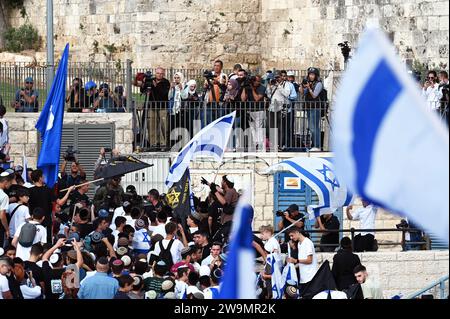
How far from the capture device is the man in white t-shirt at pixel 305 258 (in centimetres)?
1389

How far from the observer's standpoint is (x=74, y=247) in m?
12.6

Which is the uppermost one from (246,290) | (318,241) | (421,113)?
(421,113)

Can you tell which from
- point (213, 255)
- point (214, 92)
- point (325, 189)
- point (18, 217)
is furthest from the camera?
point (214, 92)

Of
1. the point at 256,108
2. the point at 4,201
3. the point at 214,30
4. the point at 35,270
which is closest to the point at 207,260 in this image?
the point at 35,270

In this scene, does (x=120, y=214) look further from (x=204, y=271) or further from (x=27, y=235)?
(x=204, y=271)

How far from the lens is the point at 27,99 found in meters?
20.9

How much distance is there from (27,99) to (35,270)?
9415mm

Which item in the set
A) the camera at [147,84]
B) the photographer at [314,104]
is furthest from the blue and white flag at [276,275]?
the camera at [147,84]

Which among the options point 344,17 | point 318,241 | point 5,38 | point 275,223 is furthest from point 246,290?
point 5,38

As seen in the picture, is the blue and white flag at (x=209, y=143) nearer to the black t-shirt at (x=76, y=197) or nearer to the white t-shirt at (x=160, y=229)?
the black t-shirt at (x=76, y=197)

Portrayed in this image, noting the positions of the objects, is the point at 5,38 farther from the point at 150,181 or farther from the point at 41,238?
the point at 41,238

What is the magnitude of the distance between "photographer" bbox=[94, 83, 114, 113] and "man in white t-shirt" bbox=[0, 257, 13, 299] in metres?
9.80

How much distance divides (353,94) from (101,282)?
641 centimetres

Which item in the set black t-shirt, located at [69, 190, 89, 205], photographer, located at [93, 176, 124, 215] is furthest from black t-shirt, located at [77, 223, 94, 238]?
photographer, located at [93, 176, 124, 215]
